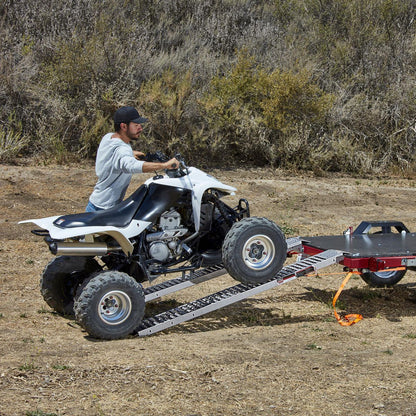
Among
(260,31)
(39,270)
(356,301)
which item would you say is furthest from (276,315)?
(260,31)

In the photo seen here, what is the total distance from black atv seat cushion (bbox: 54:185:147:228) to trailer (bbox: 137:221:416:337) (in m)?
1.05

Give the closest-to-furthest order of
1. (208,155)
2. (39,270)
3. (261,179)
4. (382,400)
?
1. (382,400)
2. (39,270)
3. (261,179)
4. (208,155)

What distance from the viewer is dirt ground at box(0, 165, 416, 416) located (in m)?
4.75

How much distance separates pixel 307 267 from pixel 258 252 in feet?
2.15

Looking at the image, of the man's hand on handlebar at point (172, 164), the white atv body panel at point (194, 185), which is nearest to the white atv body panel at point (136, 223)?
the white atv body panel at point (194, 185)

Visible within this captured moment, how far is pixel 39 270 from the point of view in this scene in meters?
9.23

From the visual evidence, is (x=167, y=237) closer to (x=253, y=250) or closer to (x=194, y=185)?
(x=194, y=185)

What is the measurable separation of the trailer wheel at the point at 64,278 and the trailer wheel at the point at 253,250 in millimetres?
1443

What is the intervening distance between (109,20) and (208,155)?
15.1ft

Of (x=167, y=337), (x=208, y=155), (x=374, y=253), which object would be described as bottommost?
(x=167, y=337)

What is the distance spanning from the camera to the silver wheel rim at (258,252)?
661 cm

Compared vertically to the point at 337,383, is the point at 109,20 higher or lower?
higher

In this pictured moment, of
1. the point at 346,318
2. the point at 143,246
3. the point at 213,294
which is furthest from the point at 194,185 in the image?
the point at 346,318

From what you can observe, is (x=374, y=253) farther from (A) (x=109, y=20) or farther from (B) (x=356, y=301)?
(A) (x=109, y=20)
